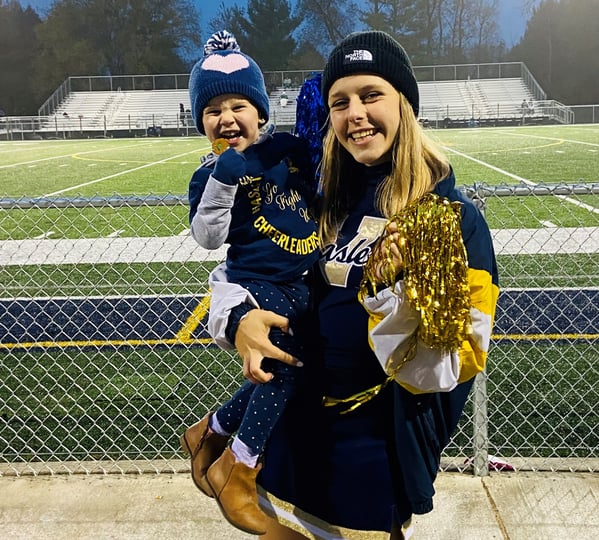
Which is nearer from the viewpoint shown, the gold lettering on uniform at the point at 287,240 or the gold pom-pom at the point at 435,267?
the gold pom-pom at the point at 435,267

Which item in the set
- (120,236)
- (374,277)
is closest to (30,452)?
(374,277)

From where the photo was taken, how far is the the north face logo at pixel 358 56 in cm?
138

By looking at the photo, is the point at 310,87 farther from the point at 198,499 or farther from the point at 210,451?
the point at 198,499

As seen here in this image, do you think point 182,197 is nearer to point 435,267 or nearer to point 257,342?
point 257,342

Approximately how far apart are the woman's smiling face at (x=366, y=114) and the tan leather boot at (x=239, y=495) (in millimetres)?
778

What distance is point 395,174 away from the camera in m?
1.40

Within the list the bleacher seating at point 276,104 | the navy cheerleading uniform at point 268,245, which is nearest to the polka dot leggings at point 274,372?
the navy cheerleading uniform at point 268,245

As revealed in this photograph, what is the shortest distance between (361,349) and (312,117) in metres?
0.59

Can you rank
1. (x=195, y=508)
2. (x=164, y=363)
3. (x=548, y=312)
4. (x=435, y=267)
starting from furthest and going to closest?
1. (x=548, y=312)
2. (x=164, y=363)
3. (x=195, y=508)
4. (x=435, y=267)

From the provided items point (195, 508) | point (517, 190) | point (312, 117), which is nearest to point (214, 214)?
point (312, 117)

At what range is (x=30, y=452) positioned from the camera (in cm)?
341

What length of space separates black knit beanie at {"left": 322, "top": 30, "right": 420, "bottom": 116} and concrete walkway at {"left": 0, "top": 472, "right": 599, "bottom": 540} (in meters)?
1.81

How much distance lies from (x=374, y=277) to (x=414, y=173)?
11.6 inches

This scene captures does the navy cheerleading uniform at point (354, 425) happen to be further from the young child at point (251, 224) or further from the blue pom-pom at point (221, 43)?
the blue pom-pom at point (221, 43)
